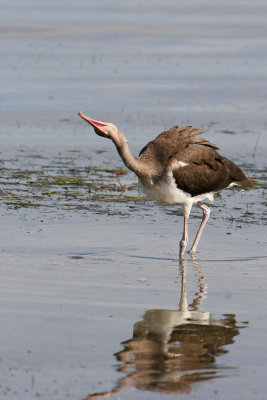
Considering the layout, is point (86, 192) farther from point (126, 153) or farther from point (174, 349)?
point (174, 349)

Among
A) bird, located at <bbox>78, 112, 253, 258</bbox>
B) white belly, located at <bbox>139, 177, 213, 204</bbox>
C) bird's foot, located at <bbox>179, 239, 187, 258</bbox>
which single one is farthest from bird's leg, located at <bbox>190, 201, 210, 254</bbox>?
white belly, located at <bbox>139, 177, 213, 204</bbox>

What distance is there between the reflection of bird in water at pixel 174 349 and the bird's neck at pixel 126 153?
2.19 metres

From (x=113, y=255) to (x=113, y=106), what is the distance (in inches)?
328

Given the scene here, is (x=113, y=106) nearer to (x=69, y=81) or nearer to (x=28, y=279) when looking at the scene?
(x=69, y=81)

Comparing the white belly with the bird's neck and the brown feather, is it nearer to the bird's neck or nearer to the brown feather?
the brown feather

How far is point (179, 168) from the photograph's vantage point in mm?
10180

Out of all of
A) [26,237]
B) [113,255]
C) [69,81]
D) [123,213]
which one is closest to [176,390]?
[113,255]

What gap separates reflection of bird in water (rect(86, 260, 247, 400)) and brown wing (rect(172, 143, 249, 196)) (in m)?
2.39

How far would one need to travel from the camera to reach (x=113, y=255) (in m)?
9.59

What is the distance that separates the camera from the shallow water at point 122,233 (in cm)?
652

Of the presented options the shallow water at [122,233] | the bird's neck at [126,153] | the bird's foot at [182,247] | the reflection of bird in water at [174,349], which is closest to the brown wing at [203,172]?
the bird's neck at [126,153]

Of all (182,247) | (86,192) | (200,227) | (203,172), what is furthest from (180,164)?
(86,192)

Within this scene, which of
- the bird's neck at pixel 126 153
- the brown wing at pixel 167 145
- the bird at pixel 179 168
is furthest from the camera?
the brown wing at pixel 167 145

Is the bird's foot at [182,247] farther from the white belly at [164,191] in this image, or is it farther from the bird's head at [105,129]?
the bird's head at [105,129]
